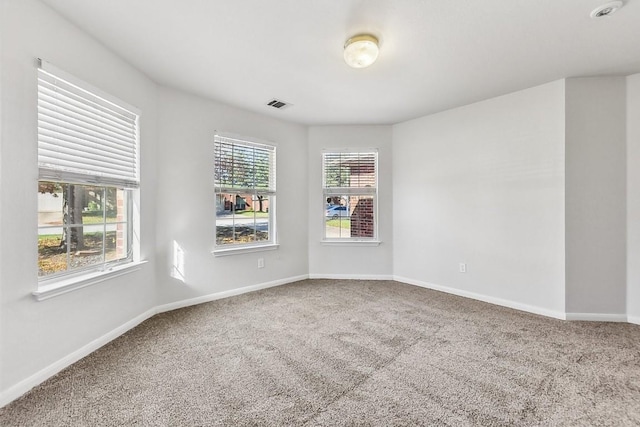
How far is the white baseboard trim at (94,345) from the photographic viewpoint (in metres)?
1.76

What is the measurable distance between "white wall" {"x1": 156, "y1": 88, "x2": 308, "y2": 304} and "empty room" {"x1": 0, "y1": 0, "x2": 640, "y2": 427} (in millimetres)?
25

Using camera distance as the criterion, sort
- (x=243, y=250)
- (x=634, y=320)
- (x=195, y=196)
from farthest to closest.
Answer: (x=243, y=250) → (x=195, y=196) → (x=634, y=320)

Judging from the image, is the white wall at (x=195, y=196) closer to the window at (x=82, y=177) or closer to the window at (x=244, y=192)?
the window at (x=244, y=192)

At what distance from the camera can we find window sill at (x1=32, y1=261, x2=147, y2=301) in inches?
75.5

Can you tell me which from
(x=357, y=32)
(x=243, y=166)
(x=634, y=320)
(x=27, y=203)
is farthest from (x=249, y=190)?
(x=634, y=320)

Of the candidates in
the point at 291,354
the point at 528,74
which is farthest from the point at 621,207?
the point at 291,354

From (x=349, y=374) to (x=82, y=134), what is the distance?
2.81 m

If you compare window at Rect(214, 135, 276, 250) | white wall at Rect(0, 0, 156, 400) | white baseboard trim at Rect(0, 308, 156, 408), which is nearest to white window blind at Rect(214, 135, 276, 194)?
window at Rect(214, 135, 276, 250)

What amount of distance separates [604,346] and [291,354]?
2.72 metres

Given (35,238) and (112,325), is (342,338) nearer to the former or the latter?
(112,325)

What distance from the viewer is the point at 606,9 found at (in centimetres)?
195

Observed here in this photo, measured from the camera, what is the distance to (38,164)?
1935 mm

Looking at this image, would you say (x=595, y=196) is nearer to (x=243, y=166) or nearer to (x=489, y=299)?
(x=489, y=299)

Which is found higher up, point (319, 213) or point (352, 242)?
point (319, 213)
